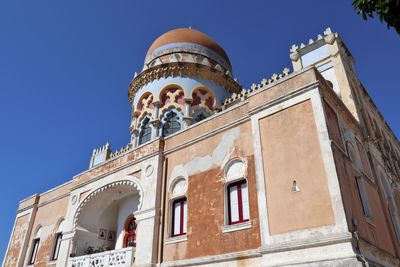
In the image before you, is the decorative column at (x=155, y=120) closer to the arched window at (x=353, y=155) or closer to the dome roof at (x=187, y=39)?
the dome roof at (x=187, y=39)

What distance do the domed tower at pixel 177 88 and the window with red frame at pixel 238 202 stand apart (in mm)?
7633

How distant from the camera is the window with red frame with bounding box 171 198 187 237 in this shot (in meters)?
10.8

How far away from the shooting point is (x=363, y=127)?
12.0 metres

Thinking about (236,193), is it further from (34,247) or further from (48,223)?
(34,247)

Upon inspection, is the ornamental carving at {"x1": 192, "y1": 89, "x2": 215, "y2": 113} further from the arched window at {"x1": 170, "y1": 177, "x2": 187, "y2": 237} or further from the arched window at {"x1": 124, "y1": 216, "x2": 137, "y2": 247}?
the arched window at {"x1": 170, "y1": 177, "x2": 187, "y2": 237}

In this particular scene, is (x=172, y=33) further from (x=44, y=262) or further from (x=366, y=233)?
(x=366, y=233)

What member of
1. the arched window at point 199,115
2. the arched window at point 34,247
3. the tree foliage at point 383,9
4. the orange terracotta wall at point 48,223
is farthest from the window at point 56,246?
the tree foliage at point 383,9

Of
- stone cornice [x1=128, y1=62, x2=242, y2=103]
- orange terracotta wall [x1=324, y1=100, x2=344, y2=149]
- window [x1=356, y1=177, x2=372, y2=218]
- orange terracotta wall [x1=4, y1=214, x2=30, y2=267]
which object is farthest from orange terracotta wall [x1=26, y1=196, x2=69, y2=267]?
window [x1=356, y1=177, x2=372, y2=218]

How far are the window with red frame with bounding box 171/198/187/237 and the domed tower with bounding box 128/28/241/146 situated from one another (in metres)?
6.42

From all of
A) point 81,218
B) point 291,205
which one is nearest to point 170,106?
point 81,218

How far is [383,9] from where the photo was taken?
16.3 ft

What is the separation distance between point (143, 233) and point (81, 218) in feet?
15.4

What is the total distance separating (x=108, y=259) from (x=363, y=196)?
9100 mm

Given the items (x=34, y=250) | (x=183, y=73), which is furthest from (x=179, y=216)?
(x=34, y=250)
